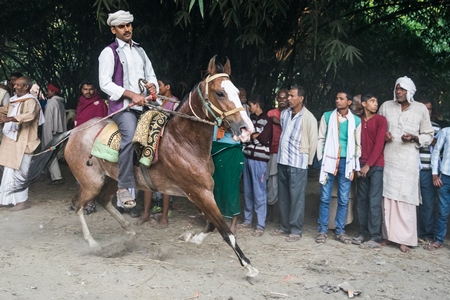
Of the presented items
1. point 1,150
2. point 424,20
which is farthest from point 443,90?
point 1,150

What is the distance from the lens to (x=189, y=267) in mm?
4984

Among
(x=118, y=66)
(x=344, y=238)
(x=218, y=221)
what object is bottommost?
(x=344, y=238)

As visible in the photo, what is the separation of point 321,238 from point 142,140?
2538 millimetres

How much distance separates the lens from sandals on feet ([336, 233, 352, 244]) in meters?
5.94

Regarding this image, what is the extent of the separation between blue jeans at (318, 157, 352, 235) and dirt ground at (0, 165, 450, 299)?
0.69 feet

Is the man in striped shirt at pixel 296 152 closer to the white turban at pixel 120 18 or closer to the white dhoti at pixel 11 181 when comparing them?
the white turban at pixel 120 18

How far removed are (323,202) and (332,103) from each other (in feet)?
16.6

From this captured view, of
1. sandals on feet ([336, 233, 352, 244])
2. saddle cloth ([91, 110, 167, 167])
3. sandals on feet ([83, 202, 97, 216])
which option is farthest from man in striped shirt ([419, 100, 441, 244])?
sandals on feet ([83, 202, 97, 216])

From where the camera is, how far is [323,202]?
6.02 metres

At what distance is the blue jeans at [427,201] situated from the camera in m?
5.93

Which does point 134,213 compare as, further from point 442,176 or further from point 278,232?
point 442,176

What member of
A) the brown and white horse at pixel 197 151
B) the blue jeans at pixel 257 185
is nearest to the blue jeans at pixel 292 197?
the blue jeans at pixel 257 185

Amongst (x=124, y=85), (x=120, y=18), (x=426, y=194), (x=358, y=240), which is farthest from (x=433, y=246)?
(x=120, y=18)

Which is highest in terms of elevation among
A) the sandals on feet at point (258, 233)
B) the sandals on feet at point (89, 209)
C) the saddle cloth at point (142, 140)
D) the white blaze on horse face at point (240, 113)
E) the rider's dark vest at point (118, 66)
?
the rider's dark vest at point (118, 66)
